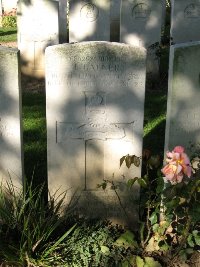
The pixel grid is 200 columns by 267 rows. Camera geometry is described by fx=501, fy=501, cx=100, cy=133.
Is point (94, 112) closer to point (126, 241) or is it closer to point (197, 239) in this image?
point (126, 241)

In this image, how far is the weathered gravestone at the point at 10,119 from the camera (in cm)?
378

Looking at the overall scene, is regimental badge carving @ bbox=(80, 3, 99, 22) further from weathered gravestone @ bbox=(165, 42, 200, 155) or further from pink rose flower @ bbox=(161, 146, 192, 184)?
pink rose flower @ bbox=(161, 146, 192, 184)

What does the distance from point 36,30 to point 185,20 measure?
8.39ft

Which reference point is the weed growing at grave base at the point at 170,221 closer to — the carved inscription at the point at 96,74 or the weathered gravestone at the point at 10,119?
the carved inscription at the point at 96,74

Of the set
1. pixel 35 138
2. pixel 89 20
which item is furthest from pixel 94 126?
pixel 89 20

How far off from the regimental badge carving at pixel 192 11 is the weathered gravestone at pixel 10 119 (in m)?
5.39

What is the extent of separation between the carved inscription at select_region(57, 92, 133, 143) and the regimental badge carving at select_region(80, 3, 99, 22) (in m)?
4.82

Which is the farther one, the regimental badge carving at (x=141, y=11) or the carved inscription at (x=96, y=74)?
the regimental badge carving at (x=141, y=11)

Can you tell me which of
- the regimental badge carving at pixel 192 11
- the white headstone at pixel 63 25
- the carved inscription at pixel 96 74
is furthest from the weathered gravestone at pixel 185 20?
the carved inscription at pixel 96 74

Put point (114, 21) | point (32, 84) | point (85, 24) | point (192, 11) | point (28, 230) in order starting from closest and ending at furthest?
1. point (28, 230)
2. point (192, 11)
3. point (85, 24)
4. point (32, 84)
5. point (114, 21)

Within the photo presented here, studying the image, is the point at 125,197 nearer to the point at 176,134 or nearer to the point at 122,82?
the point at 176,134

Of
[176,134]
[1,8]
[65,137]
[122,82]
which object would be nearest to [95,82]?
[122,82]

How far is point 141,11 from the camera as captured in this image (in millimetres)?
8289

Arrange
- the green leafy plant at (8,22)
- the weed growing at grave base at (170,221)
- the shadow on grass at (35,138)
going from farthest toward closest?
the green leafy plant at (8,22) < the shadow on grass at (35,138) < the weed growing at grave base at (170,221)
